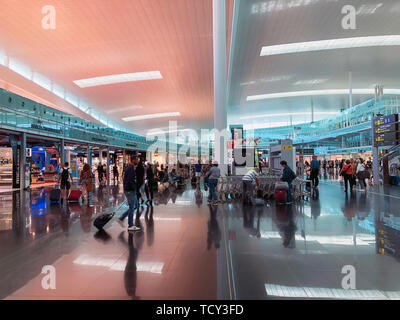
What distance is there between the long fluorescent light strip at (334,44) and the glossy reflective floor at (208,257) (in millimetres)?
14859

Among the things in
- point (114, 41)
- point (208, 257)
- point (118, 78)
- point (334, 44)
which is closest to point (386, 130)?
point (334, 44)

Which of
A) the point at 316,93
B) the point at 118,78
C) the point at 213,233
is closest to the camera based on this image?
the point at 213,233

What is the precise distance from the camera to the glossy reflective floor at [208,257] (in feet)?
9.84

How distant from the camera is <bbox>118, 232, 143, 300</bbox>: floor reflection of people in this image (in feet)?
9.91

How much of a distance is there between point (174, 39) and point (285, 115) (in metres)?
34.8

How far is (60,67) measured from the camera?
18.2 m

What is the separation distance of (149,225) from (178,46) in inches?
529

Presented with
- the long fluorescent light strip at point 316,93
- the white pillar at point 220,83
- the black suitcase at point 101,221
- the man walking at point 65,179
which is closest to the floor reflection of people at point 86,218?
the black suitcase at point 101,221

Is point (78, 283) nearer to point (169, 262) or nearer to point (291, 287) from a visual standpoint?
point (169, 262)

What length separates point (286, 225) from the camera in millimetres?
6117

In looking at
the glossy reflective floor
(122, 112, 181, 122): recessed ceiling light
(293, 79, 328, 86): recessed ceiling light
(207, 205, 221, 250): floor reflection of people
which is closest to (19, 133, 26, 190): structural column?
the glossy reflective floor

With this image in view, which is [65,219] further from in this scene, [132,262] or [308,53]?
[308,53]

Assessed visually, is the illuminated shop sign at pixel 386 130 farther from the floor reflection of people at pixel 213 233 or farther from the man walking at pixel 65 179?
the man walking at pixel 65 179

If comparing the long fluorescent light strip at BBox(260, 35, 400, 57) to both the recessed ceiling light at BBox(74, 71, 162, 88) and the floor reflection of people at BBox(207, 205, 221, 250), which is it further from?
the floor reflection of people at BBox(207, 205, 221, 250)
